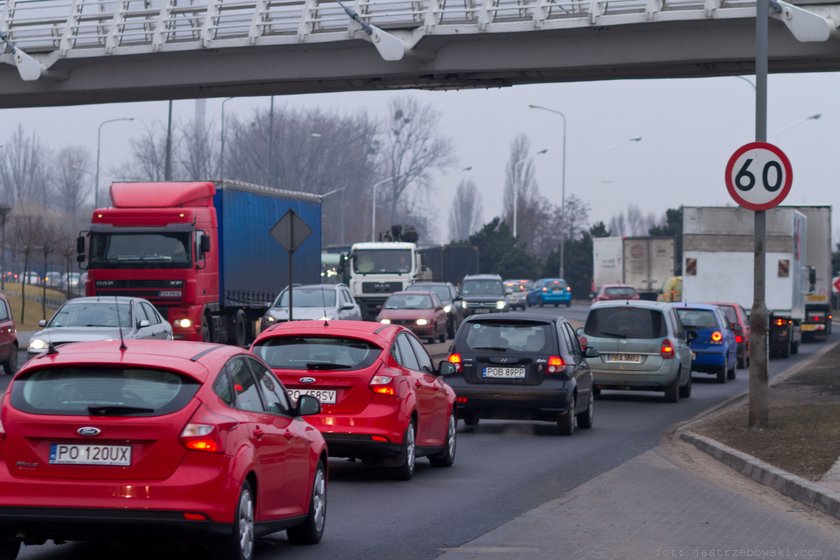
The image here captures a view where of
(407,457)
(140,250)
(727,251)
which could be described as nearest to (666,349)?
(407,457)

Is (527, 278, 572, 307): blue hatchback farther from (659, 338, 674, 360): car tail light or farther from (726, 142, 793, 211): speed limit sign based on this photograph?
(726, 142, 793, 211): speed limit sign

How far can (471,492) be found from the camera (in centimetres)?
1279

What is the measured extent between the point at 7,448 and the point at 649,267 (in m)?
66.3

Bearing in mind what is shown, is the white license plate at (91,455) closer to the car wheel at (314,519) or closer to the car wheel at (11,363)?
the car wheel at (314,519)

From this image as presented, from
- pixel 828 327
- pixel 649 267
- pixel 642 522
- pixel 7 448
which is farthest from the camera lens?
pixel 649 267

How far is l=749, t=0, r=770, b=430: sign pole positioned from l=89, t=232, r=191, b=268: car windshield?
16.1 metres

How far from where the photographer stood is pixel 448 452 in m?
14.8

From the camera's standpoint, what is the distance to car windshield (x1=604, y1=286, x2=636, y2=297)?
62.6 meters

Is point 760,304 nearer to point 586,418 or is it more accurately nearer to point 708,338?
point 586,418

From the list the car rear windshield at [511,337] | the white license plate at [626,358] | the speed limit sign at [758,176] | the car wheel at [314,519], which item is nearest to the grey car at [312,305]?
the white license plate at [626,358]

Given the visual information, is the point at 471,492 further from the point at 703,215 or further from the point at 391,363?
the point at 703,215

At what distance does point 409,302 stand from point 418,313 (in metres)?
0.94

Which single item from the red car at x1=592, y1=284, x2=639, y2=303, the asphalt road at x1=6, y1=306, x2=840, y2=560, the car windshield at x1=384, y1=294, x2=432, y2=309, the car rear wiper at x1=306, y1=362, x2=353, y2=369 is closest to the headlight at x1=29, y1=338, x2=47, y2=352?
the asphalt road at x1=6, y1=306, x2=840, y2=560

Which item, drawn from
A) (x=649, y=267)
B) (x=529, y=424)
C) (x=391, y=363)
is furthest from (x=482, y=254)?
(x=391, y=363)
